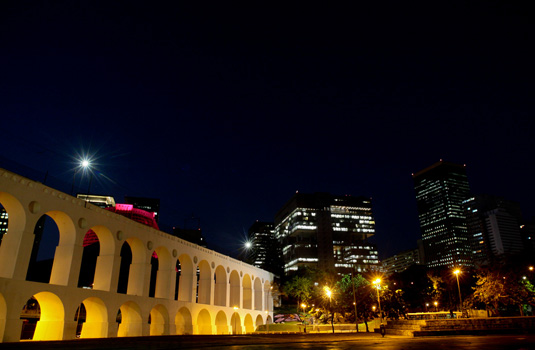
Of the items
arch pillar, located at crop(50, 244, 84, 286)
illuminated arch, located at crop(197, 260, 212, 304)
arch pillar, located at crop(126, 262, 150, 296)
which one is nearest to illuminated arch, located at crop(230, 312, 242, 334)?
illuminated arch, located at crop(197, 260, 212, 304)

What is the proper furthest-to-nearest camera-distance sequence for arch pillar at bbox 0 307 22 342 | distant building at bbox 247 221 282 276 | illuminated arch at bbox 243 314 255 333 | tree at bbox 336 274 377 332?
distant building at bbox 247 221 282 276, illuminated arch at bbox 243 314 255 333, tree at bbox 336 274 377 332, arch pillar at bbox 0 307 22 342

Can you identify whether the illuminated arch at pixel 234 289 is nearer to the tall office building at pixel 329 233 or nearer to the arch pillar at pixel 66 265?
the arch pillar at pixel 66 265

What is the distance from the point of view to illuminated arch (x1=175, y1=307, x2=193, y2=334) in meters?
33.0

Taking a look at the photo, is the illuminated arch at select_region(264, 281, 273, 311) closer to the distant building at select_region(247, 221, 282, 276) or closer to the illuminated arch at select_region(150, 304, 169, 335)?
the illuminated arch at select_region(150, 304, 169, 335)

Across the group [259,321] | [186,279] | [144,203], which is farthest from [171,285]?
[144,203]

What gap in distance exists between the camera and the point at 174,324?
102 ft

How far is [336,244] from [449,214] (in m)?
95.7

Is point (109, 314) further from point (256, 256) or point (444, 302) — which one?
point (256, 256)

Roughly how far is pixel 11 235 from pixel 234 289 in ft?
99.9

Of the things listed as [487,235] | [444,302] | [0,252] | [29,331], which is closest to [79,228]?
[0,252]

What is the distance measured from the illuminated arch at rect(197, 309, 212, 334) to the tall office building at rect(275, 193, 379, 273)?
9404 centimetres

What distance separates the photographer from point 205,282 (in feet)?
125

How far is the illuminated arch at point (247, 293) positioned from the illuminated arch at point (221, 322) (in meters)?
8.63

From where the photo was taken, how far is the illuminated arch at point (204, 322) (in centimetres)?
3706
